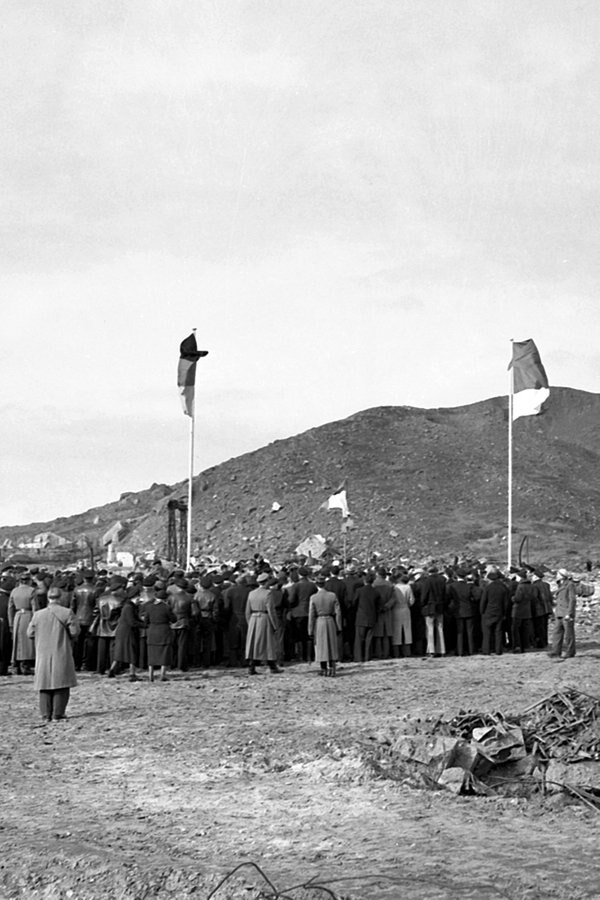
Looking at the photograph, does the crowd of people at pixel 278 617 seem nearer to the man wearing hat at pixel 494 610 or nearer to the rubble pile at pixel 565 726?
the man wearing hat at pixel 494 610

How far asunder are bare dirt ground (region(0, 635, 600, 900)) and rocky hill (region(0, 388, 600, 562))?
2083 inches

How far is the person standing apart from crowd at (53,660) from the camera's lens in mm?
13875

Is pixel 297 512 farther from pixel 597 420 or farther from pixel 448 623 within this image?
pixel 448 623

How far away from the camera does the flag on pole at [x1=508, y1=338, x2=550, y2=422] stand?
32.4 metres

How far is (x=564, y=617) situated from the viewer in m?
19.9

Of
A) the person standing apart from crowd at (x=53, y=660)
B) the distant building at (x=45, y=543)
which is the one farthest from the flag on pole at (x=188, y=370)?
Answer: the distant building at (x=45, y=543)

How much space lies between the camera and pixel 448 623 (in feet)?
72.2

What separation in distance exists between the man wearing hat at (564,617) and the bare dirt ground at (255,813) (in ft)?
13.6

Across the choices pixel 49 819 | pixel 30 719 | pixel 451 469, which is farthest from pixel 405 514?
pixel 49 819

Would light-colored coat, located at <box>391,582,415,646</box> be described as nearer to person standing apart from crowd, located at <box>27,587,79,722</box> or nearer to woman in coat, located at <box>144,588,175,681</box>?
woman in coat, located at <box>144,588,175,681</box>

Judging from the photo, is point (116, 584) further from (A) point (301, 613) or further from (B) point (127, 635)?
(A) point (301, 613)

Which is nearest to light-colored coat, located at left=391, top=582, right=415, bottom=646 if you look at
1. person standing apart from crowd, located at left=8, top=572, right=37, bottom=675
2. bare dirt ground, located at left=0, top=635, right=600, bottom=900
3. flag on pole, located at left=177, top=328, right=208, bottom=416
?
bare dirt ground, located at left=0, top=635, right=600, bottom=900

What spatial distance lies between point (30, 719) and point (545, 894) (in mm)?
8596

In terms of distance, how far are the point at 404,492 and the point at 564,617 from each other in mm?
65062
